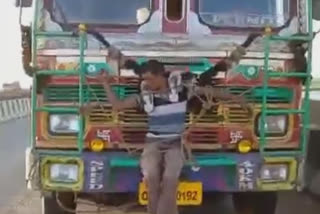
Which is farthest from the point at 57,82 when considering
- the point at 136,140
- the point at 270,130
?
the point at 270,130

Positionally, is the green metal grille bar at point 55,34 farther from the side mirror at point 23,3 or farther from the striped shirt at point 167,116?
the striped shirt at point 167,116

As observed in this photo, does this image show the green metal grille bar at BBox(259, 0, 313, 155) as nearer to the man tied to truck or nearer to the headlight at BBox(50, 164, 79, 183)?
the man tied to truck

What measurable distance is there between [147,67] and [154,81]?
0.14 m

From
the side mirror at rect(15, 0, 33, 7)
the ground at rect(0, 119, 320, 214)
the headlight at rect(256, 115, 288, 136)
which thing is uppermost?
the side mirror at rect(15, 0, 33, 7)

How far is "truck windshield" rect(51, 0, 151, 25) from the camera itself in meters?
8.39

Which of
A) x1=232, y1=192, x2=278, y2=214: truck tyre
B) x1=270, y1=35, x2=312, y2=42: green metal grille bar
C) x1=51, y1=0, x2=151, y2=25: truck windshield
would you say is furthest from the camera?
x1=232, y1=192, x2=278, y2=214: truck tyre

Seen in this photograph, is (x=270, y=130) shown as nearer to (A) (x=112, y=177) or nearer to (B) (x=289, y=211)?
(A) (x=112, y=177)

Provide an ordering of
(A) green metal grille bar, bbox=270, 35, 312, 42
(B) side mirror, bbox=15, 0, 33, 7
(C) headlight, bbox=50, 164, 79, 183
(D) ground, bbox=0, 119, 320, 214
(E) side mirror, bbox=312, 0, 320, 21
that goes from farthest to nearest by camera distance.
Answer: (D) ground, bbox=0, 119, 320, 214
(E) side mirror, bbox=312, 0, 320, 21
(B) side mirror, bbox=15, 0, 33, 7
(A) green metal grille bar, bbox=270, 35, 312, 42
(C) headlight, bbox=50, 164, 79, 183

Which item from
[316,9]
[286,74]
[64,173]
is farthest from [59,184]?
[316,9]

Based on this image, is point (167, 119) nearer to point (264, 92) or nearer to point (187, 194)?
point (187, 194)

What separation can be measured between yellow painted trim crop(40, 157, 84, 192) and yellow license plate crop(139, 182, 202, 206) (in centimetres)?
53

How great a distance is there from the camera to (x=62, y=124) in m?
8.13

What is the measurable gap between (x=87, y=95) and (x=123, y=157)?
623mm

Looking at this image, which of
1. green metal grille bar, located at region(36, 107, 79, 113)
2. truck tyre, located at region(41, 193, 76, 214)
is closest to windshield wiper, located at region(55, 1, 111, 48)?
green metal grille bar, located at region(36, 107, 79, 113)
